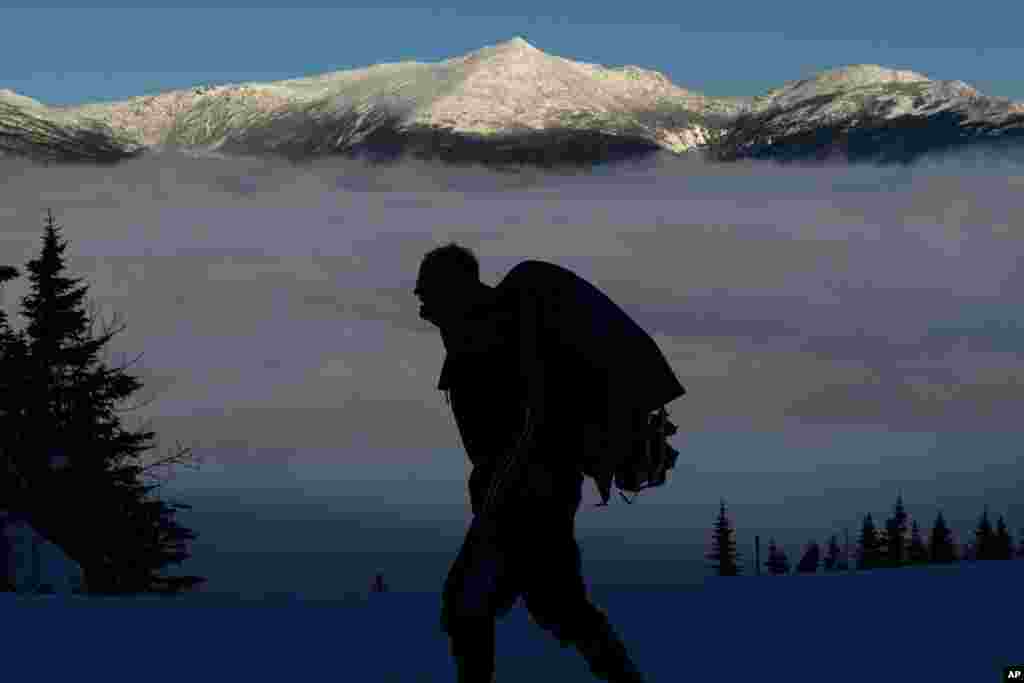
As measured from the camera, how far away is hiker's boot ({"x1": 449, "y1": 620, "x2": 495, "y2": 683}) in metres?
A: 5.64

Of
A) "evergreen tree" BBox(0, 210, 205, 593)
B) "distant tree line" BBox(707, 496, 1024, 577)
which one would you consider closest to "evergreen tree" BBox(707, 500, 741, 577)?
"distant tree line" BBox(707, 496, 1024, 577)

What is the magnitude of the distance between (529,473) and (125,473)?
34.2 meters

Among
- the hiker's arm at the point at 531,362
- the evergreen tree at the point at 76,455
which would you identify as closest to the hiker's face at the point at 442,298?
the hiker's arm at the point at 531,362

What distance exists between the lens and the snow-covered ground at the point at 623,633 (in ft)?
25.9

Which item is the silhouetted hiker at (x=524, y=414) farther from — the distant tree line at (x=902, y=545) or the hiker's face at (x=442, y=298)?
the distant tree line at (x=902, y=545)

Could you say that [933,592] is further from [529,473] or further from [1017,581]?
[529,473]

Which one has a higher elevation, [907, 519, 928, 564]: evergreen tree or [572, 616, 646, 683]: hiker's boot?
[572, 616, 646, 683]: hiker's boot

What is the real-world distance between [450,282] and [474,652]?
1478mm

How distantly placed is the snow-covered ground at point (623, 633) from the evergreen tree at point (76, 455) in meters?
25.5

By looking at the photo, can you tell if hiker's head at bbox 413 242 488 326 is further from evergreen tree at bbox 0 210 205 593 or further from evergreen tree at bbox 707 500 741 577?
evergreen tree at bbox 707 500 741 577

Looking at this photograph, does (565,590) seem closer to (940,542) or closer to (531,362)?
(531,362)

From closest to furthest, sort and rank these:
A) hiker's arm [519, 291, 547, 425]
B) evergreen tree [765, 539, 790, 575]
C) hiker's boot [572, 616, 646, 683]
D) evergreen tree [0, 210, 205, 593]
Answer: hiker's arm [519, 291, 547, 425], hiker's boot [572, 616, 646, 683], evergreen tree [0, 210, 205, 593], evergreen tree [765, 539, 790, 575]

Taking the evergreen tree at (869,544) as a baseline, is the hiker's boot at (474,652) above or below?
above

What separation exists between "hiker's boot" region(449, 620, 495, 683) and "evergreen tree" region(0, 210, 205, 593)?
30.1m
